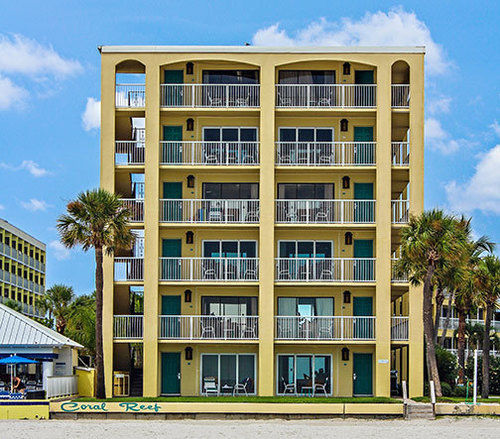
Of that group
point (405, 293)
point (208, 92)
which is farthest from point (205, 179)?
point (405, 293)

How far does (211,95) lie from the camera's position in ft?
159

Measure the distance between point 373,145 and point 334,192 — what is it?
10.7 feet

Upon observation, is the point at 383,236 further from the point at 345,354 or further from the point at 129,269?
the point at 129,269

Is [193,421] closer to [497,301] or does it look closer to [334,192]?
[334,192]

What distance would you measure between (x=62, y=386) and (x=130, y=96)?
50.1ft

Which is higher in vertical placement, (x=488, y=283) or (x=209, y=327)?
(x=488, y=283)

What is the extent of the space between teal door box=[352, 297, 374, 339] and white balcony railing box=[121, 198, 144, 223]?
38.9 feet

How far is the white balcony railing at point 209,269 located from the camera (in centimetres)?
4722

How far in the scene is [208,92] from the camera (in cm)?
4850

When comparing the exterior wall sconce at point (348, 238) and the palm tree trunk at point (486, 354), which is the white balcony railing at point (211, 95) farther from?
the palm tree trunk at point (486, 354)

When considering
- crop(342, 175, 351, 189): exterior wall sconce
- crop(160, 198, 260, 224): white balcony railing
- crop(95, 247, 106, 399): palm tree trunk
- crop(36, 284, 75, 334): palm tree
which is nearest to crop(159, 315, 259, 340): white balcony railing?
crop(95, 247, 106, 399): palm tree trunk

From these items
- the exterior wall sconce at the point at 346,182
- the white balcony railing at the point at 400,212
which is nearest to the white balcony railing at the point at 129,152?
the exterior wall sconce at the point at 346,182

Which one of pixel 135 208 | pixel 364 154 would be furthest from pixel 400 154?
pixel 135 208

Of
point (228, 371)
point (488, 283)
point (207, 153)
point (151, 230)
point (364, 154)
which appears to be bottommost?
point (228, 371)
